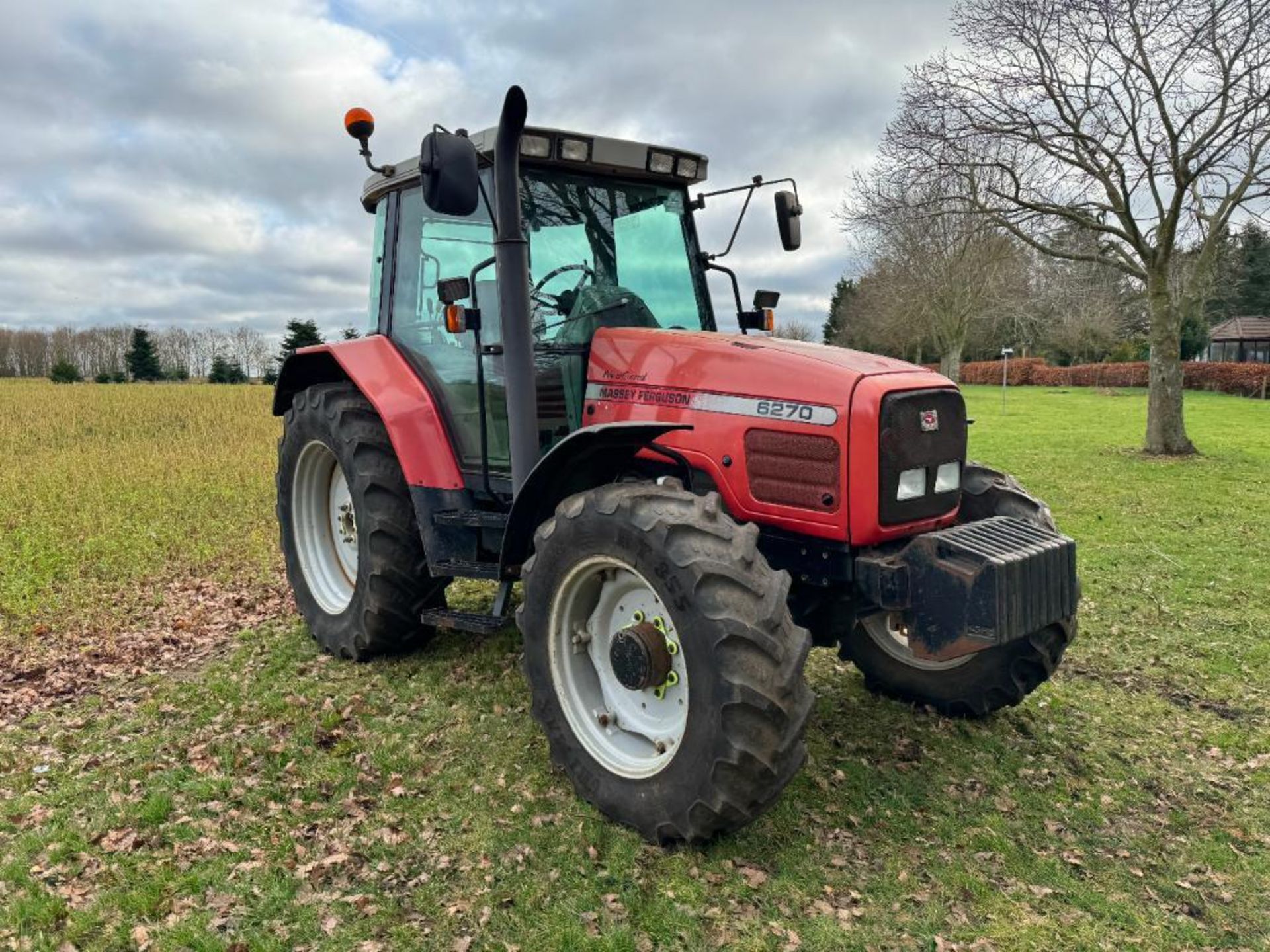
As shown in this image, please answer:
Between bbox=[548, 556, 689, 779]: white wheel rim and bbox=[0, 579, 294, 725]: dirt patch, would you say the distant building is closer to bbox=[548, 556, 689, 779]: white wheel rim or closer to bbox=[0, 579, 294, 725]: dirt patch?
bbox=[0, 579, 294, 725]: dirt patch

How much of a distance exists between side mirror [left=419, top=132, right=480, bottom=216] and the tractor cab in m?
0.42

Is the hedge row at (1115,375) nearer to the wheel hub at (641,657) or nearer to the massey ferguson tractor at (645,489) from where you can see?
the massey ferguson tractor at (645,489)

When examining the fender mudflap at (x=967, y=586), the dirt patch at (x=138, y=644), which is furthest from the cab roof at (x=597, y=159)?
the dirt patch at (x=138, y=644)

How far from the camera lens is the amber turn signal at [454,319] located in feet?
13.5

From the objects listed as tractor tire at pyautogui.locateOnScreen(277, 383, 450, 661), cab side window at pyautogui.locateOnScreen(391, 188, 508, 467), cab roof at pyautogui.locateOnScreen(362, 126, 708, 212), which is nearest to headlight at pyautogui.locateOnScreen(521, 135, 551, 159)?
cab roof at pyautogui.locateOnScreen(362, 126, 708, 212)

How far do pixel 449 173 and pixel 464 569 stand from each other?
6.34 ft

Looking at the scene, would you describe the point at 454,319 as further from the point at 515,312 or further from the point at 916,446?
the point at 916,446

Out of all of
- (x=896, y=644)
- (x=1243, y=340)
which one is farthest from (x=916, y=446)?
(x=1243, y=340)

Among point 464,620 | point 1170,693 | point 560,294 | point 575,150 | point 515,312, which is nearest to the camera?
point 515,312

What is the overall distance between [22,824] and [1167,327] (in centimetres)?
1699

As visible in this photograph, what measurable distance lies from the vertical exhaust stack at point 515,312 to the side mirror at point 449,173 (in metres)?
0.35

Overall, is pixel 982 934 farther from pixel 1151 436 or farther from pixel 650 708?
pixel 1151 436

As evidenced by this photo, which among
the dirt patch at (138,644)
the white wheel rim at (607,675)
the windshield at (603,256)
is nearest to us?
the white wheel rim at (607,675)

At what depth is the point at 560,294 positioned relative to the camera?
4230 mm
